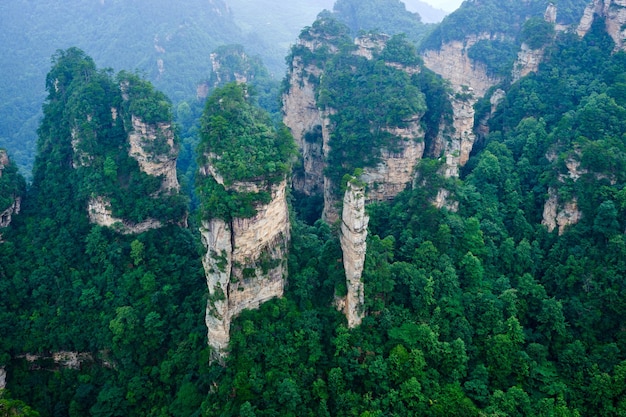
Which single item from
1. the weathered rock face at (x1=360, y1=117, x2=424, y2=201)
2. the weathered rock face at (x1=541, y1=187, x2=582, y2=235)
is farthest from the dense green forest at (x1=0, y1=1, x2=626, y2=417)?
the weathered rock face at (x1=360, y1=117, x2=424, y2=201)

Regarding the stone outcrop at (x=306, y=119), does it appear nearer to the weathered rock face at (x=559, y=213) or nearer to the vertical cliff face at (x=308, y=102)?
the vertical cliff face at (x=308, y=102)

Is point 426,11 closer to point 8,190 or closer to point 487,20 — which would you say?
point 487,20

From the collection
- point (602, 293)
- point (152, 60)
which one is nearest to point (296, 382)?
point (602, 293)

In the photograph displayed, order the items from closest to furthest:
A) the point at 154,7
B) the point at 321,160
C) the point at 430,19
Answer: the point at 321,160 < the point at 154,7 < the point at 430,19

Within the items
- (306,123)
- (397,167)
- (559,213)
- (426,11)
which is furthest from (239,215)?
(426,11)

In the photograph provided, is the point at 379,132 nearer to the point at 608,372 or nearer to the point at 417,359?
the point at 417,359

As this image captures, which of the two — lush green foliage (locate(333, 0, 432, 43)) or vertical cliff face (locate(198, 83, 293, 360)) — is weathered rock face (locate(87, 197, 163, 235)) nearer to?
vertical cliff face (locate(198, 83, 293, 360))
